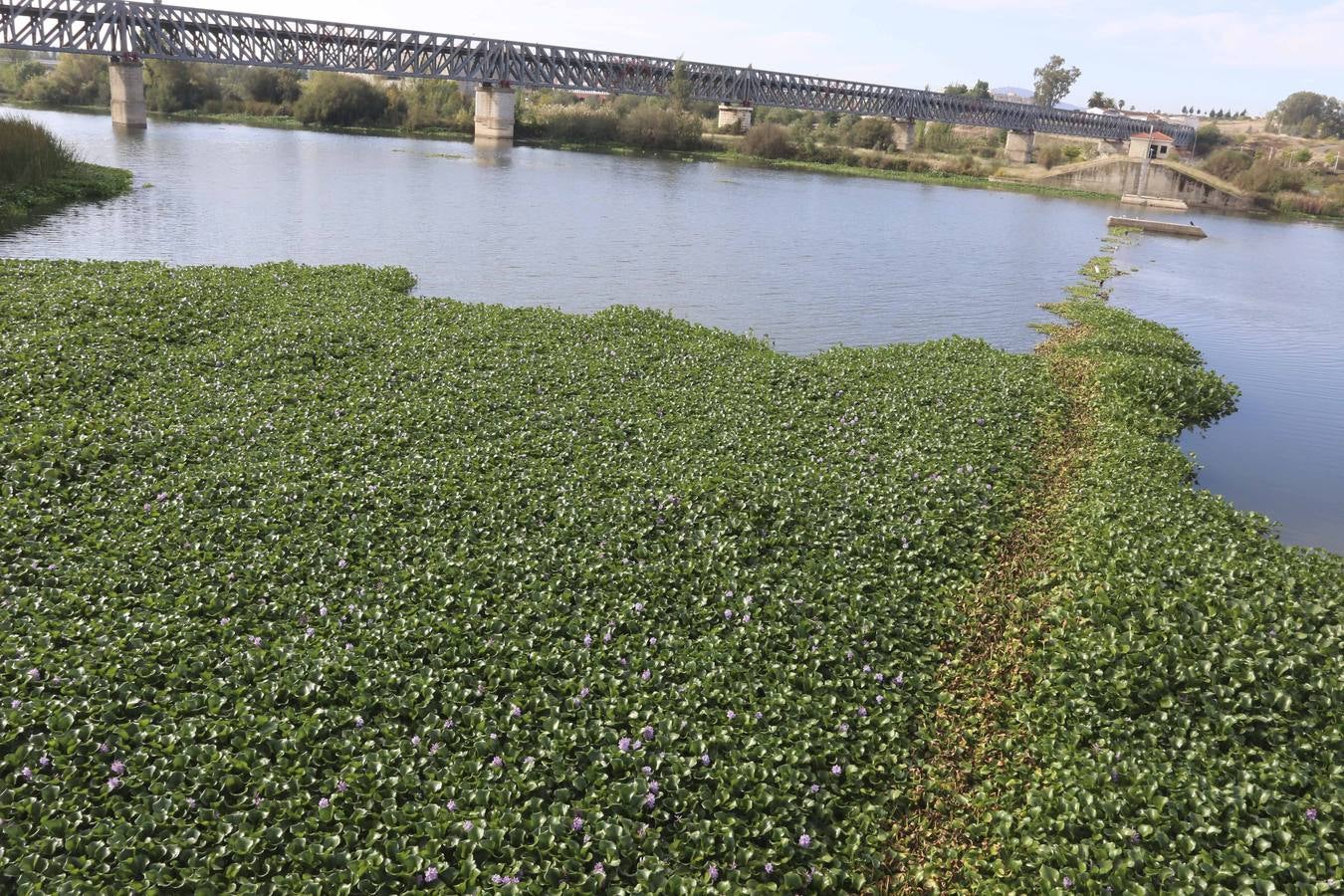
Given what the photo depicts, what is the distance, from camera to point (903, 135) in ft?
415

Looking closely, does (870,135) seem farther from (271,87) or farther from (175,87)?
(175,87)

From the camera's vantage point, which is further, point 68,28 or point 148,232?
point 68,28

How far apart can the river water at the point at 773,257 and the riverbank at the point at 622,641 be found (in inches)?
256

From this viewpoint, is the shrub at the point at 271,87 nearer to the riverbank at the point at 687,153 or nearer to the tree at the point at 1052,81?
the riverbank at the point at 687,153

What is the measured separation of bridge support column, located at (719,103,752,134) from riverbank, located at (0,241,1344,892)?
368ft

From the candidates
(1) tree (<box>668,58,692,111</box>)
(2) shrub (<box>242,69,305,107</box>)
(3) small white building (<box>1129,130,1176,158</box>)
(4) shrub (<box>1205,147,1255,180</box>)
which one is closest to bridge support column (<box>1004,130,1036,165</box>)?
(4) shrub (<box>1205,147,1255,180</box>)

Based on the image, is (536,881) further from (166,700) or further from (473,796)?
(166,700)

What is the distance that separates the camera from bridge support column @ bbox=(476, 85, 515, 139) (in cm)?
10319

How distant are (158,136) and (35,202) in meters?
47.1

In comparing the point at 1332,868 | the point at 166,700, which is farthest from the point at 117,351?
the point at 1332,868

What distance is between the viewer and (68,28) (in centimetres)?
8388

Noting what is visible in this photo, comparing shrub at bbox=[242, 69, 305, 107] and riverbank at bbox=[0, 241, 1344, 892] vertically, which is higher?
shrub at bbox=[242, 69, 305, 107]

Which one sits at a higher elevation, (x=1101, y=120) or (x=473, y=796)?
(x=1101, y=120)

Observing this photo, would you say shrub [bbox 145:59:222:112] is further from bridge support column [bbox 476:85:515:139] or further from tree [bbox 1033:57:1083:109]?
tree [bbox 1033:57:1083:109]
